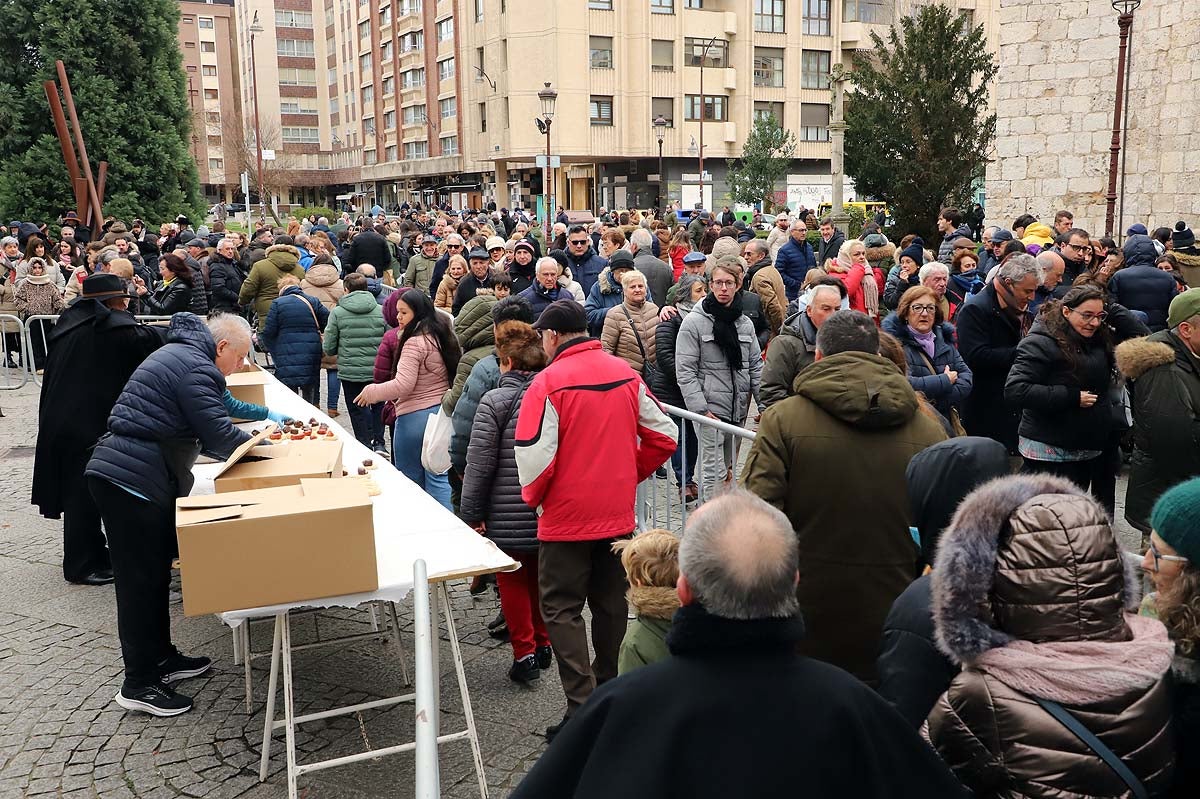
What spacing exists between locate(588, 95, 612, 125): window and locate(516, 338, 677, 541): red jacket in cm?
5104

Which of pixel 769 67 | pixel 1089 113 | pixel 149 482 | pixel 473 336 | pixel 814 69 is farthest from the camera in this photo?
pixel 814 69

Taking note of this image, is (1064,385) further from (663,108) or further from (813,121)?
(813,121)

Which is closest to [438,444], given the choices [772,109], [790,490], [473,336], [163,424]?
[473,336]

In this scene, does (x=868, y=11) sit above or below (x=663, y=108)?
Result: above

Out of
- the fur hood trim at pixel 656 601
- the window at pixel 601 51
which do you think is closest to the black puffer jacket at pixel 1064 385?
the fur hood trim at pixel 656 601

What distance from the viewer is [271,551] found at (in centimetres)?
378

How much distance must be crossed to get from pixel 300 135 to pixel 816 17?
50.8 m

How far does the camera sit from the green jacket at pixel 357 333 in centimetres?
938

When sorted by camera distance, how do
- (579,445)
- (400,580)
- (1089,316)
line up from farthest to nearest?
(1089,316)
(579,445)
(400,580)

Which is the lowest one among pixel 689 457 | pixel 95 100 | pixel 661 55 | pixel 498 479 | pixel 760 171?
pixel 689 457

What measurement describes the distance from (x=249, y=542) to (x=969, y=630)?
267 cm

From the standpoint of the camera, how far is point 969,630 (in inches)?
80.3

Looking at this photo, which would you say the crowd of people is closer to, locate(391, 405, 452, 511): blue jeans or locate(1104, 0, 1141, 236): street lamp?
locate(391, 405, 452, 511): blue jeans

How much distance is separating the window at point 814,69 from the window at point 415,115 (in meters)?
24.1
